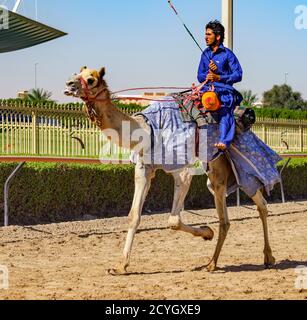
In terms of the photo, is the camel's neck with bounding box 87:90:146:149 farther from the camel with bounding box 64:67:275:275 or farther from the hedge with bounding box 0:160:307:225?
the hedge with bounding box 0:160:307:225

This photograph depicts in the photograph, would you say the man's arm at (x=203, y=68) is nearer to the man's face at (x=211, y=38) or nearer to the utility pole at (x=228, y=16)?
the man's face at (x=211, y=38)

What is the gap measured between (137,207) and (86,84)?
4.14 ft

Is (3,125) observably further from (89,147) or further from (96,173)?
(96,173)

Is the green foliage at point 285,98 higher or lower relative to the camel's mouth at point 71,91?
higher

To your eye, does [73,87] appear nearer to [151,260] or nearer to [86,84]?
[86,84]

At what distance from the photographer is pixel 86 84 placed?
7.38 meters

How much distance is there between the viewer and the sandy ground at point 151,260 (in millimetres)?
6695

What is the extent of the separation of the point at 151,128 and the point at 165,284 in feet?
5.16

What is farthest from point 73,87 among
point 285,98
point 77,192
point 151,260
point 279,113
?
point 285,98

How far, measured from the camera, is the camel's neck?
7.55m

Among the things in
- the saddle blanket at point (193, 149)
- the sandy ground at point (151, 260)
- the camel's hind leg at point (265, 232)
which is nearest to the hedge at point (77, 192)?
the sandy ground at point (151, 260)

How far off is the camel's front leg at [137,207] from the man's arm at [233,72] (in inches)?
48.9

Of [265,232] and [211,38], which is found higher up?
[211,38]

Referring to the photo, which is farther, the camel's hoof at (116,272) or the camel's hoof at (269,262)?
the camel's hoof at (269,262)
